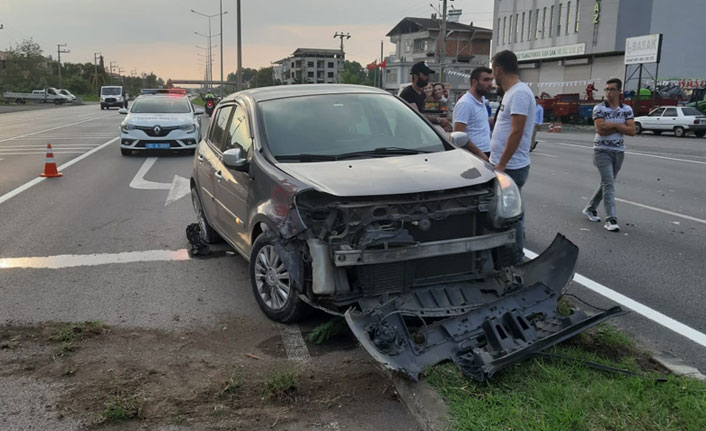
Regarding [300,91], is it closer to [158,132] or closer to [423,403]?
[423,403]

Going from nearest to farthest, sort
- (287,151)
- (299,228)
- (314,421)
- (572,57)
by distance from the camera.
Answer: (314,421), (299,228), (287,151), (572,57)

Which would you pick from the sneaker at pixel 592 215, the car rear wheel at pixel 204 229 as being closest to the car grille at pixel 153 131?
the car rear wheel at pixel 204 229

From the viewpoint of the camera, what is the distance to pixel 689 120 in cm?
2883

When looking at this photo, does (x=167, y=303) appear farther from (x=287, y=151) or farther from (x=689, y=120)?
(x=689, y=120)

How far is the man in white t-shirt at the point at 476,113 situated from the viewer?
6.89 metres

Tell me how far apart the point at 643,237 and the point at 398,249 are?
4.72 metres

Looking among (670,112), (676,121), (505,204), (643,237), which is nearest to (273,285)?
(505,204)

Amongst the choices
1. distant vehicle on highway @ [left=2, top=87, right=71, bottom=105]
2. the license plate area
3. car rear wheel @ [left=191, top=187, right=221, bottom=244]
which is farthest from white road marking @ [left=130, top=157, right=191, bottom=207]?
distant vehicle on highway @ [left=2, top=87, right=71, bottom=105]

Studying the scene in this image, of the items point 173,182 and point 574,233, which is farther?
point 173,182

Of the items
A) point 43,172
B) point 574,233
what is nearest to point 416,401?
point 574,233

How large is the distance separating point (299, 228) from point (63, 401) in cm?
174

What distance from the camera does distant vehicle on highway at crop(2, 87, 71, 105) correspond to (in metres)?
73.9

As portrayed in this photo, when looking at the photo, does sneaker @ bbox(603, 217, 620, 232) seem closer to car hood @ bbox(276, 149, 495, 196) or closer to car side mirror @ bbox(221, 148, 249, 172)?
car hood @ bbox(276, 149, 495, 196)

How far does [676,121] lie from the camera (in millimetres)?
29359
